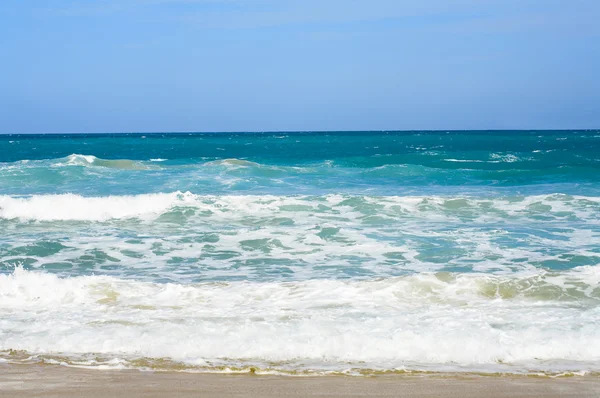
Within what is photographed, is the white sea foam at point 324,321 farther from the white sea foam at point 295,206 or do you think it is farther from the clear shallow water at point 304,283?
the white sea foam at point 295,206

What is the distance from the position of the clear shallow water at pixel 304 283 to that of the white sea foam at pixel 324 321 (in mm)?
21

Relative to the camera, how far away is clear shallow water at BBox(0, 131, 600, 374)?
17.8ft

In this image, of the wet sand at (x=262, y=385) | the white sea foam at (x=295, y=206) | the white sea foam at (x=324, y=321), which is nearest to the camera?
the wet sand at (x=262, y=385)

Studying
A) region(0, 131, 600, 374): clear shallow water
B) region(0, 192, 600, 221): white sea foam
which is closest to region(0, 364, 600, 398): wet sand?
region(0, 131, 600, 374): clear shallow water

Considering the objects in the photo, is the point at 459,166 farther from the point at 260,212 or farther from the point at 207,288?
the point at 207,288

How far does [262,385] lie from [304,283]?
10.7ft

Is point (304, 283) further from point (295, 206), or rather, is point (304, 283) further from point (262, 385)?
point (295, 206)

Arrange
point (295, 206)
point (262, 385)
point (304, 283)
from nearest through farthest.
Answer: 1. point (262, 385)
2. point (304, 283)
3. point (295, 206)

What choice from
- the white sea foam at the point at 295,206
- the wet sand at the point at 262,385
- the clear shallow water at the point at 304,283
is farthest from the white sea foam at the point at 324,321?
the white sea foam at the point at 295,206

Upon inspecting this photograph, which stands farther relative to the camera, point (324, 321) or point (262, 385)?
point (324, 321)

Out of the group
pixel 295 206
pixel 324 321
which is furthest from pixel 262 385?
pixel 295 206

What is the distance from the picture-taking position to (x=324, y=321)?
6223 millimetres

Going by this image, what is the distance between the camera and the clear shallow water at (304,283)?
543 centimetres

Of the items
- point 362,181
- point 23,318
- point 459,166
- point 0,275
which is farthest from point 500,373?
point 459,166
